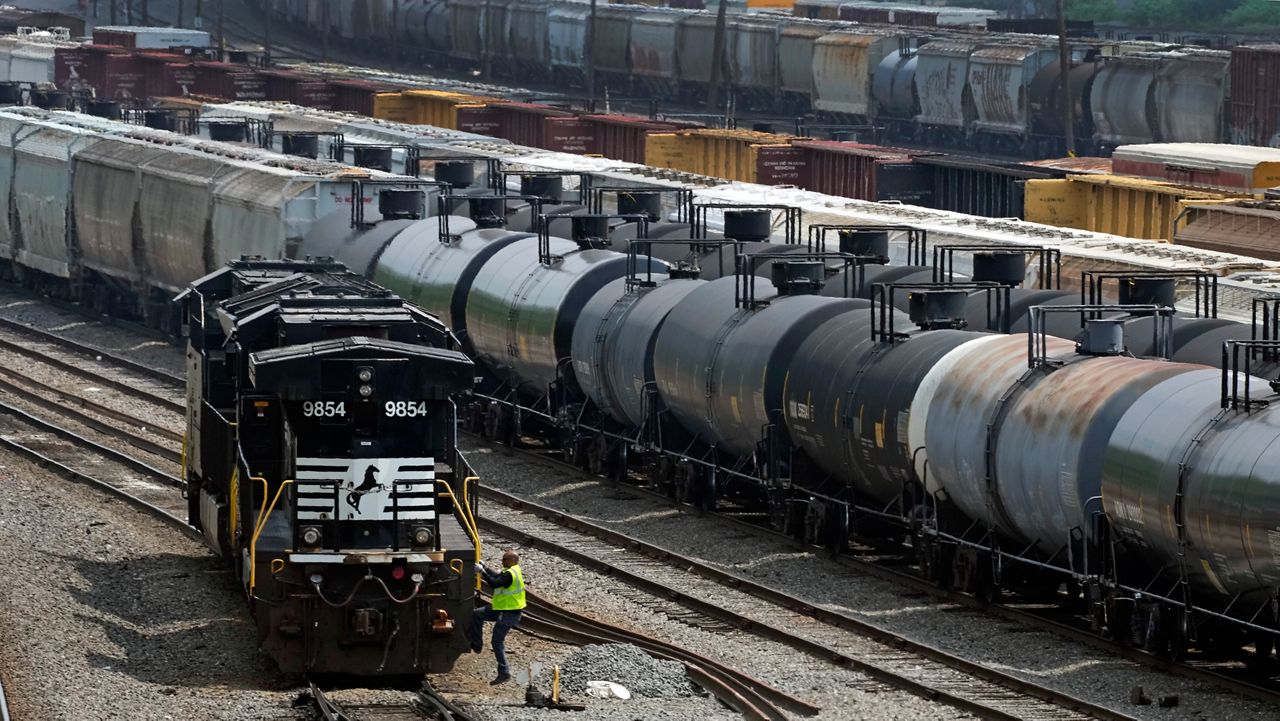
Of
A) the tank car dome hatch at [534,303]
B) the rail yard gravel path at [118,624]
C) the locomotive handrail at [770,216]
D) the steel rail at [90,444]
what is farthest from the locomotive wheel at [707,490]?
the rail yard gravel path at [118,624]

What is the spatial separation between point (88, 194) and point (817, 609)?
Answer: 105 ft

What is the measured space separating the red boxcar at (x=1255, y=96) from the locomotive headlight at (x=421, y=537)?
165 ft

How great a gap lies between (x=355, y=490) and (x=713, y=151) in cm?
4355

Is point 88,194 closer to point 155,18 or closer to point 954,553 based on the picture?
point 954,553

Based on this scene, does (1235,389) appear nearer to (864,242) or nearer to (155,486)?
(864,242)

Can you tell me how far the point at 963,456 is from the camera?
23719 mm

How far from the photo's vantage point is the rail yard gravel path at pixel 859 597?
66.6 feet

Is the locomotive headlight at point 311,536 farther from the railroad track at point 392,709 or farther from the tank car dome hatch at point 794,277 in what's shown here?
the tank car dome hatch at point 794,277

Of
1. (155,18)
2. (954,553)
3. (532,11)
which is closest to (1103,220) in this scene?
(954,553)

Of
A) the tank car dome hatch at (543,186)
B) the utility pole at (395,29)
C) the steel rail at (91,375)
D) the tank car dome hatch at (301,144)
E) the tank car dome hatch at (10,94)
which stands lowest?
the steel rail at (91,375)

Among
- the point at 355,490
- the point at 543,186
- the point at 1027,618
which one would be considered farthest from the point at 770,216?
the point at 355,490

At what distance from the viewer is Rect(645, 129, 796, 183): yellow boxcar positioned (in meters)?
59.7

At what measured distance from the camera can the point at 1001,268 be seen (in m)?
28.7

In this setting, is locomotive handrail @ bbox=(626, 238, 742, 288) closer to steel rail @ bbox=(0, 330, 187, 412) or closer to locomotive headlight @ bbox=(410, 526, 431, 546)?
steel rail @ bbox=(0, 330, 187, 412)
